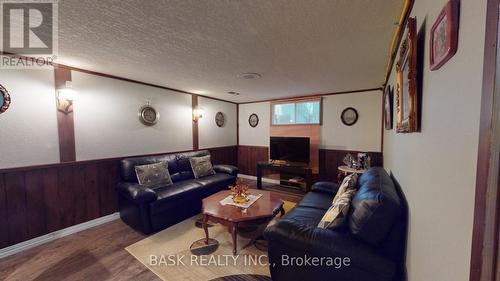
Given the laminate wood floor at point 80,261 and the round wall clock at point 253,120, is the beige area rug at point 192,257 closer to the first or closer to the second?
the laminate wood floor at point 80,261

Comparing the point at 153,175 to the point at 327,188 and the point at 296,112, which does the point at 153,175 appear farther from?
the point at 296,112

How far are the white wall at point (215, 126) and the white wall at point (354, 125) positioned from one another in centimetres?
254

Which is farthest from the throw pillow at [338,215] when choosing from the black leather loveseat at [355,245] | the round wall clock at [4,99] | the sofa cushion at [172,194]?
the round wall clock at [4,99]

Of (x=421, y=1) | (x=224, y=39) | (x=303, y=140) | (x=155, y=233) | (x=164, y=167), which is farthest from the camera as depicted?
(x=303, y=140)

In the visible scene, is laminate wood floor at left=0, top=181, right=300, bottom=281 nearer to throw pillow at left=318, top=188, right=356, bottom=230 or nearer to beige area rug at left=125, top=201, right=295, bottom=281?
beige area rug at left=125, top=201, right=295, bottom=281

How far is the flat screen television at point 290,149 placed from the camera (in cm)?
442

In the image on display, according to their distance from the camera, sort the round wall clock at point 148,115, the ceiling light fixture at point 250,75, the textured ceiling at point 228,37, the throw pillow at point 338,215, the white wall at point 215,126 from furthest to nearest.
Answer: the white wall at point 215,126, the round wall clock at point 148,115, the ceiling light fixture at point 250,75, the throw pillow at point 338,215, the textured ceiling at point 228,37

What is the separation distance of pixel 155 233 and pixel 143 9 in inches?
100

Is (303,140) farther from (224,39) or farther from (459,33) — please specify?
(459,33)

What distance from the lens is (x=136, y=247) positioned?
2.30 meters

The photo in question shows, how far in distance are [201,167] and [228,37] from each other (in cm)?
260

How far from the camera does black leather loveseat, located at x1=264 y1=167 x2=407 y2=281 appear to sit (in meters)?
1.33

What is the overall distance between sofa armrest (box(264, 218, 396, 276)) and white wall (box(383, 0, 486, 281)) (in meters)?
0.27

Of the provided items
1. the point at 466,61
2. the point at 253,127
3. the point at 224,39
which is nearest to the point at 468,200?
the point at 466,61
